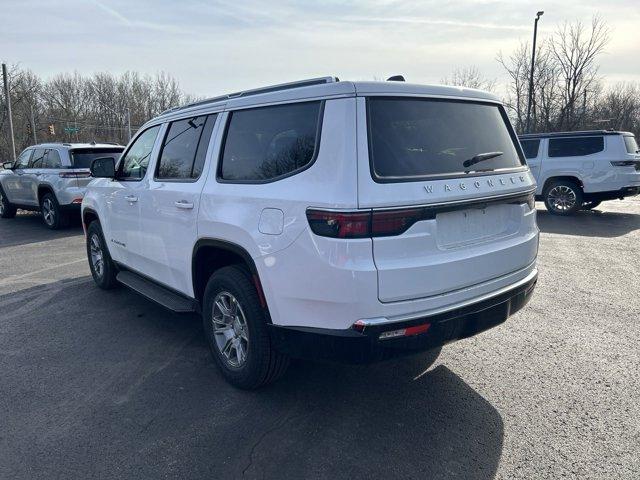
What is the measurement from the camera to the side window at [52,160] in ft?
34.7

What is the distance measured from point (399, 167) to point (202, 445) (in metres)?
1.94

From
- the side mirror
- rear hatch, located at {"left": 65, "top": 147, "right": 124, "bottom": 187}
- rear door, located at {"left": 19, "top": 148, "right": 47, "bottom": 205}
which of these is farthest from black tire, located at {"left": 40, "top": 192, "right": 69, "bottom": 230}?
the side mirror

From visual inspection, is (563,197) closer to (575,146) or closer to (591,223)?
(575,146)

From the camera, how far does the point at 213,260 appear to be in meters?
3.70

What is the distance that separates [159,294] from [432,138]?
2744 millimetres

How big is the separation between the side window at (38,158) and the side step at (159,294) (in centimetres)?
748

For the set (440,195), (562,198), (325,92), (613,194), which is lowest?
(562,198)

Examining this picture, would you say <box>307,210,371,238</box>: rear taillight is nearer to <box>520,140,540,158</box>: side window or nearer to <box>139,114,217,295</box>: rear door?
<box>139,114,217,295</box>: rear door

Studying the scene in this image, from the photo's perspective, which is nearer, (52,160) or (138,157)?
(138,157)

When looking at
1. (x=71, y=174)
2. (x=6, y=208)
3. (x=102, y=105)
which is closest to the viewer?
(x=71, y=174)

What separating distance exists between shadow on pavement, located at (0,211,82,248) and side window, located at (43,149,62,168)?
1.39 metres

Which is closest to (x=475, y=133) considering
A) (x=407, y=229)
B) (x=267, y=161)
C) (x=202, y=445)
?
(x=407, y=229)

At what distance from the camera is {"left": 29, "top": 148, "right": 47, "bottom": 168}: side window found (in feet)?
36.4

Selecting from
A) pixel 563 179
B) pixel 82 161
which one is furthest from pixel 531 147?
pixel 82 161
